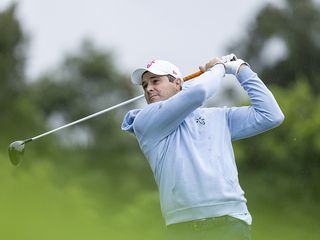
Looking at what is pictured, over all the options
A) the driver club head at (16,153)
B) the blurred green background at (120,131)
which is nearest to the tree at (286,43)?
the blurred green background at (120,131)

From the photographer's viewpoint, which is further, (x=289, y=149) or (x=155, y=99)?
(x=289, y=149)

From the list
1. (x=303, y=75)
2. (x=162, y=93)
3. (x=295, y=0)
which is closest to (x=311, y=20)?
(x=295, y=0)

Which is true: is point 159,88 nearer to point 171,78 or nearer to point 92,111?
point 171,78

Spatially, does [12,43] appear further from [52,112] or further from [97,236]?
[97,236]

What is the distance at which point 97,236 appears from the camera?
3.22 m

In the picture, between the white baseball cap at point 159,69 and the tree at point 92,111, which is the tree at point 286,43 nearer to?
the tree at point 92,111

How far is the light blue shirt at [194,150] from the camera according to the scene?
154 inches

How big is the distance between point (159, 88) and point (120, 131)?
89.9ft

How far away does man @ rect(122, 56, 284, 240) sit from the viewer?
3912 mm

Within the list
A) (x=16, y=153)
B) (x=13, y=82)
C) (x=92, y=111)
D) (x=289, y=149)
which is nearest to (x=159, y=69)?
(x=16, y=153)

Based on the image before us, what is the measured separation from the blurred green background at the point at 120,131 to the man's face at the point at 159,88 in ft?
45.0

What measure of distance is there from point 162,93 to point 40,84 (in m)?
30.6

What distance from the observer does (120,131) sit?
3162cm

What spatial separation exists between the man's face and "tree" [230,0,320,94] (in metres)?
26.7
